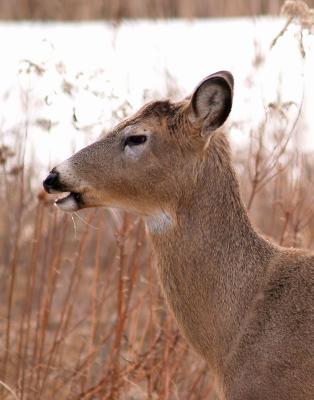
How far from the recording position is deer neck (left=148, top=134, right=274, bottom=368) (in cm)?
452

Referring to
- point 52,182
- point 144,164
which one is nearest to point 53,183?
point 52,182

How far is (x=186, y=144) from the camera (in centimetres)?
461

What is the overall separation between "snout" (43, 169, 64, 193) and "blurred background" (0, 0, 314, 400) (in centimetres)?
60

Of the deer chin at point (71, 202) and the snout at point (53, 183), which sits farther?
the deer chin at point (71, 202)

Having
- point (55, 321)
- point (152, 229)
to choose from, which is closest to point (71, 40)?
point (55, 321)

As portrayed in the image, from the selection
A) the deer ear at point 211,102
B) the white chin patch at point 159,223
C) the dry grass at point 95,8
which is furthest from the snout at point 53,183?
the dry grass at point 95,8

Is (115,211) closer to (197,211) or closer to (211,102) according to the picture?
(197,211)

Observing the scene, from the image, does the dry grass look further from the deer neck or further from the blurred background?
the deer neck

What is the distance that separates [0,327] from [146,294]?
2453 millimetres

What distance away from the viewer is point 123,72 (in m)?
7.77

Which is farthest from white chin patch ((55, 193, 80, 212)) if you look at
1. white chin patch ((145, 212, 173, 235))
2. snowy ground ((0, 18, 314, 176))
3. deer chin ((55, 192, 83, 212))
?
snowy ground ((0, 18, 314, 176))

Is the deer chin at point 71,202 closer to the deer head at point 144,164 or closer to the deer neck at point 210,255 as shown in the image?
the deer head at point 144,164

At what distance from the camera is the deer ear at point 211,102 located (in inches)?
173

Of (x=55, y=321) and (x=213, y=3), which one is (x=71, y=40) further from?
(x=55, y=321)
